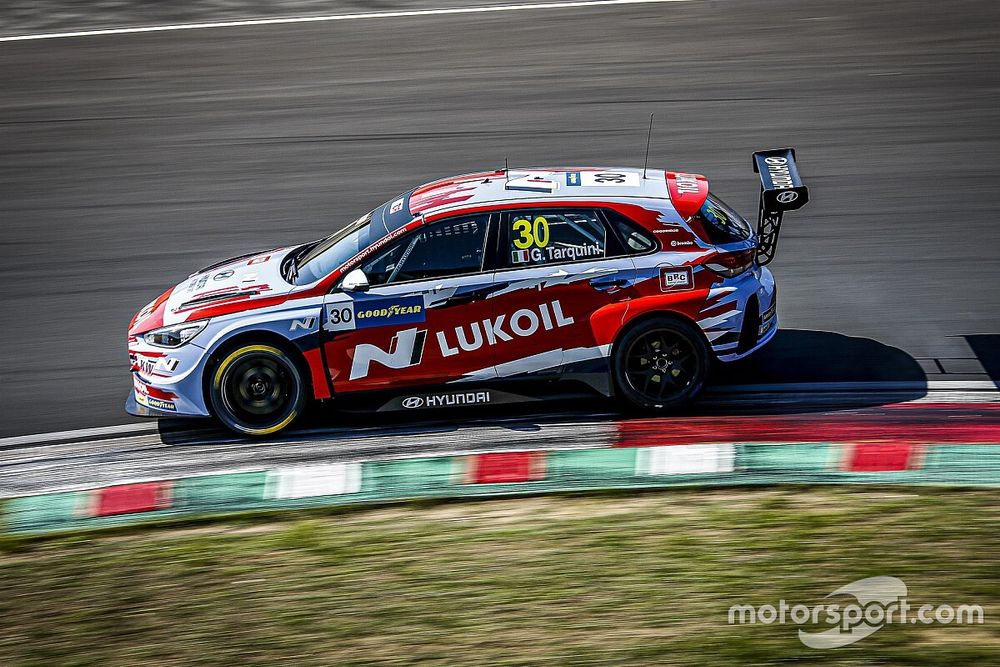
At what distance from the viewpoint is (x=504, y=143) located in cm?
1312

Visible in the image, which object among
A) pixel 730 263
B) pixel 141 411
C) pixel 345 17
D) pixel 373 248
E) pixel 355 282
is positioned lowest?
pixel 141 411

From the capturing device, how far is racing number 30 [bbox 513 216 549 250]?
24.3ft

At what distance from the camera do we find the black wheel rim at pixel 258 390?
295 inches

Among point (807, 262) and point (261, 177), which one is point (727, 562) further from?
point (261, 177)

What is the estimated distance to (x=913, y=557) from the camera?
5711mm

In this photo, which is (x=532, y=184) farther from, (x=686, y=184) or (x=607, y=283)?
(x=686, y=184)

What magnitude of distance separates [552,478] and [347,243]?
2352mm

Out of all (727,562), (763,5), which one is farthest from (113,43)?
(727,562)

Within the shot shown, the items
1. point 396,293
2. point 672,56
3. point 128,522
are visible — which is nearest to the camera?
point 128,522

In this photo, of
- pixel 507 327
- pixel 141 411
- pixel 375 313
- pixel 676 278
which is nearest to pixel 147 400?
pixel 141 411

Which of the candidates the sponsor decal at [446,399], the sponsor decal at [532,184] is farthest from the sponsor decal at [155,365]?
the sponsor decal at [532,184]

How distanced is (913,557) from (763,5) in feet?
43.4

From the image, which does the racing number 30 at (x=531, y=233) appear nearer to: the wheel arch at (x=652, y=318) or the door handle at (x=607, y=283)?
the door handle at (x=607, y=283)

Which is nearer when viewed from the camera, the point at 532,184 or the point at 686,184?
the point at 532,184
